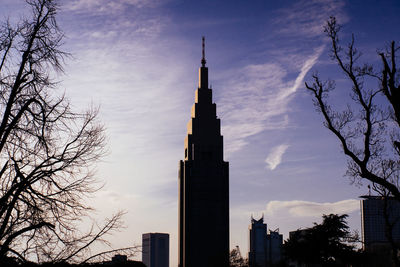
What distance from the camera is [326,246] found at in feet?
171

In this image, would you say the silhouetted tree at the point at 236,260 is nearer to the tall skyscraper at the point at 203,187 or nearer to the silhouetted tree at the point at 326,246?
the silhouetted tree at the point at 326,246

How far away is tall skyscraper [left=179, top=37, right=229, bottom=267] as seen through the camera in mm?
175625

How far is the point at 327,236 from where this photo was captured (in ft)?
172

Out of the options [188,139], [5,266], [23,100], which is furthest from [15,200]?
[188,139]

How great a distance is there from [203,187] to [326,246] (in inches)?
5128

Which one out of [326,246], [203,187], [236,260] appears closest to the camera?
[326,246]

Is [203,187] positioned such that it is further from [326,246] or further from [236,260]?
[326,246]

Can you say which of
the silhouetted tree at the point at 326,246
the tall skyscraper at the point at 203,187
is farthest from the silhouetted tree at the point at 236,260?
the tall skyscraper at the point at 203,187

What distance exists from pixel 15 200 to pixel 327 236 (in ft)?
151

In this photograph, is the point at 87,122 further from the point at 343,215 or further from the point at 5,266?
the point at 343,215

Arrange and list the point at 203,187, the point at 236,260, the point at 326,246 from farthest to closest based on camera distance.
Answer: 1. the point at 203,187
2. the point at 236,260
3. the point at 326,246

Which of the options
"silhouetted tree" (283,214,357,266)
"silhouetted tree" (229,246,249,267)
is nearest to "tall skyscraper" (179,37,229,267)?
"silhouetted tree" (229,246,249,267)

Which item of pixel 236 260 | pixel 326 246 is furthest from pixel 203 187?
pixel 326 246

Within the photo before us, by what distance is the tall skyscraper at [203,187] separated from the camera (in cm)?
17562
